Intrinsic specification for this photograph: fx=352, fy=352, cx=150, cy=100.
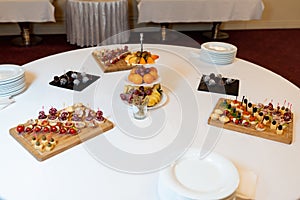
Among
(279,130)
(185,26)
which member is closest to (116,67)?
(279,130)

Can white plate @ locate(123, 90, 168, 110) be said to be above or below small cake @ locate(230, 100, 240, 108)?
below

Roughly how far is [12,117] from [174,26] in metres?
3.48

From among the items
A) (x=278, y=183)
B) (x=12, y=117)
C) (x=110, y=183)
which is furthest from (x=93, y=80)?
(x=278, y=183)

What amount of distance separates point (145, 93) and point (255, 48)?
119 inches

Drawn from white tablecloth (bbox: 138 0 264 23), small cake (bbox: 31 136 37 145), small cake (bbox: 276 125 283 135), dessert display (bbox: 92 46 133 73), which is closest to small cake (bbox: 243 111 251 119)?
small cake (bbox: 276 125 283 135)

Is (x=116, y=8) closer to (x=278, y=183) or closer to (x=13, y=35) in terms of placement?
(x=13, y=35)

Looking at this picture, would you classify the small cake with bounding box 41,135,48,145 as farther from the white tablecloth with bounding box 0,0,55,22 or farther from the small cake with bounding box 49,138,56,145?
the white tablecloth with bounding box 0,0,55,22

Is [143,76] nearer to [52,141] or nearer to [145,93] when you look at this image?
[145,93]

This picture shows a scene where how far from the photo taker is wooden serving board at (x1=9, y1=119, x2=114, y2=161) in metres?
1.05

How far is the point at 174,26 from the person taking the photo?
4.49m

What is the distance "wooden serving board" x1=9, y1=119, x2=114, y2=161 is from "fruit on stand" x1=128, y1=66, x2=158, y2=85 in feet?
0.79

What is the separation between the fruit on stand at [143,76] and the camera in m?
1.36

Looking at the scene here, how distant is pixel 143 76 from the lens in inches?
53.6

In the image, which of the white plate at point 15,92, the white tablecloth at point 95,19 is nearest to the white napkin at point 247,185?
the white plate at point 15,92
